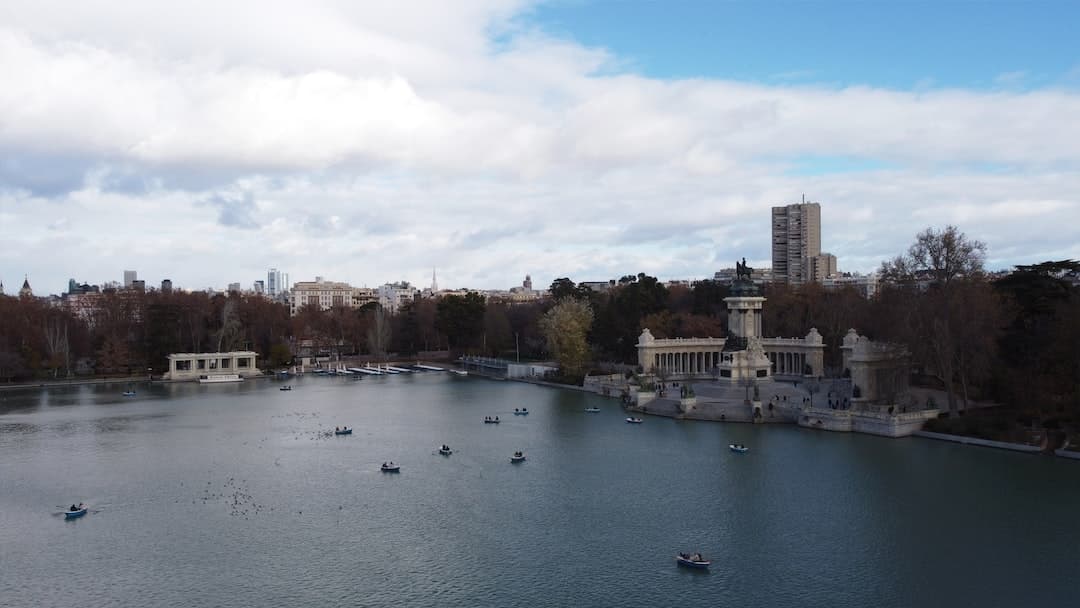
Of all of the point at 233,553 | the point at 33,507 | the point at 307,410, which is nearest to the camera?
the point at 233,553

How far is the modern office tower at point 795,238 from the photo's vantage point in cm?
15962

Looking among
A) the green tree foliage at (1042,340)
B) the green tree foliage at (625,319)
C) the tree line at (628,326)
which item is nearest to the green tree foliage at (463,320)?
the tree line at (628,326)

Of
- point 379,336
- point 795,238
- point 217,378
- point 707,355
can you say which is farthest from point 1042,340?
point 795,238

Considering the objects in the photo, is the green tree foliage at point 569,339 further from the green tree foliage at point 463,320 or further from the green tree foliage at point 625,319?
the green tree foliage at point 463,320

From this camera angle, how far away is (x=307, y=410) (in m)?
54.8

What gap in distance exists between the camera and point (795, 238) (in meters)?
162

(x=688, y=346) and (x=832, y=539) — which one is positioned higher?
(x=688, y=346)

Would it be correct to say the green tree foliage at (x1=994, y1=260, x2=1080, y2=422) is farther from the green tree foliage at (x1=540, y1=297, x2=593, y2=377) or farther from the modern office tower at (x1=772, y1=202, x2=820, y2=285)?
the modern office tower at (x1=772, y1=202, x2=820, y2=285)

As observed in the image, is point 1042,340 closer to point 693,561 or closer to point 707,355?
point 693,561

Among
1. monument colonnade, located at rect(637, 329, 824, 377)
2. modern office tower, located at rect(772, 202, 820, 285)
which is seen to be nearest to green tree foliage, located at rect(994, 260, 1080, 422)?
monument colonnade, located at rect(637, 329, 824, 377)

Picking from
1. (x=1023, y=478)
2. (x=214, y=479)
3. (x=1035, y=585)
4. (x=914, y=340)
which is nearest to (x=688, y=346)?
(x=914, y=340)

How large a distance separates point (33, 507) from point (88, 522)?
3.56 metres

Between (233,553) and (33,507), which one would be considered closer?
(233,553)

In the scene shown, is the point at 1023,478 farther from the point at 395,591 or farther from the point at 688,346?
the point at 688,346
